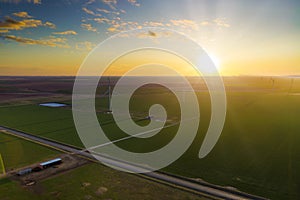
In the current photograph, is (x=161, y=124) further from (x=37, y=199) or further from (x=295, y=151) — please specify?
(x=37, y=199)

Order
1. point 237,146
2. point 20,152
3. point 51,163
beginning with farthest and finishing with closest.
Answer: point 237,146 < point 20,152 < point 51,163

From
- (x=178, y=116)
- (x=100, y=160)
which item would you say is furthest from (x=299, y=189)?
(x=178, y=116)

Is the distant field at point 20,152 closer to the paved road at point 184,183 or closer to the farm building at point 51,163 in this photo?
the farm building at point 51,163

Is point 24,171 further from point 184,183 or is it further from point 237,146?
point 237,146

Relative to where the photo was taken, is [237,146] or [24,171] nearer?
[24,171]

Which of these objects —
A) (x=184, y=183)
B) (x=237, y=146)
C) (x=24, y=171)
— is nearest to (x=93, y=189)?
(x=24, y=171)

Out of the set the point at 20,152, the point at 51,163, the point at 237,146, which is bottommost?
the point at 237,146

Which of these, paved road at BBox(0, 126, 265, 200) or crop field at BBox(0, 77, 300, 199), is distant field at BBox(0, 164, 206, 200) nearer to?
paved road at BBox(0, 126, 265, 200)
